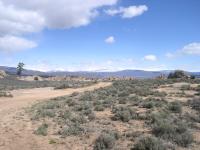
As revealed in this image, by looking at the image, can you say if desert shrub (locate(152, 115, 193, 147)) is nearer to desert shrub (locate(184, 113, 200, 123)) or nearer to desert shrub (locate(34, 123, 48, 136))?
desert shrub (locate(184, 113, 200, 123))

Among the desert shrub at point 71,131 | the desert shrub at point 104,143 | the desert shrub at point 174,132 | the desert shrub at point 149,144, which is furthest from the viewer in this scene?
the desert shrub at point 71,131

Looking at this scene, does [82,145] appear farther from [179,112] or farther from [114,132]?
[179,112]

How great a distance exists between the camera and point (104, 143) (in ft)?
46.4

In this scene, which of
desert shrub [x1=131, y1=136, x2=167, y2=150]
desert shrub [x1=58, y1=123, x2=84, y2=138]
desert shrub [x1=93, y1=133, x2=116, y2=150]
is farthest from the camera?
desert shrub [x1=58, y1=123, x2=84, y2=138]

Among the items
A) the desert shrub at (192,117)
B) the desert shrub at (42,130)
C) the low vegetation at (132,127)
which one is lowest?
the desert shrub at (42,130)

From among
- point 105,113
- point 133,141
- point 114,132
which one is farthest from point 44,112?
point 133,141

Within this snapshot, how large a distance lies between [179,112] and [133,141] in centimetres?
749

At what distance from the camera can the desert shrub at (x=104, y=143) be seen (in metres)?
13.9

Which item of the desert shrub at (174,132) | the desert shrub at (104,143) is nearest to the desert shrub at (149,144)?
the desert shrub at (104,143)

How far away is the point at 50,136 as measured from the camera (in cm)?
1641

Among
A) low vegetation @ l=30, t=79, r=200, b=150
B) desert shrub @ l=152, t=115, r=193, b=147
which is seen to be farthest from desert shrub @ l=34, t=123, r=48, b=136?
desert shrub @ l=152, t=115, r=193, b=147

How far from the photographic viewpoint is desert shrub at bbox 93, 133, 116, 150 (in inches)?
545

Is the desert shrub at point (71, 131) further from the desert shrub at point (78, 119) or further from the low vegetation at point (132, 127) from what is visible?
the desert shrub at point (78, 119)

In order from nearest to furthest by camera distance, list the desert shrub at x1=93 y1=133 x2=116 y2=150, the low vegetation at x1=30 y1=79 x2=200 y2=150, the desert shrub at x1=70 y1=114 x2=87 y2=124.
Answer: the desert shrub at x1=93 y1=133 x2=116 y2=150 → the low vegetation at x1=30 y1=79 x2=200 y2=150 → the desert shrub at x1=70 y1=114 x2=87 y2=124
